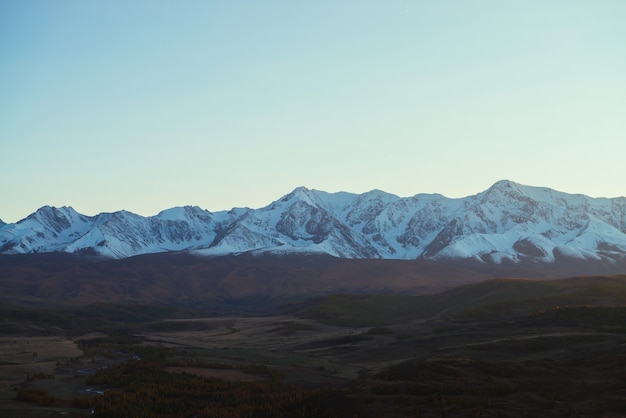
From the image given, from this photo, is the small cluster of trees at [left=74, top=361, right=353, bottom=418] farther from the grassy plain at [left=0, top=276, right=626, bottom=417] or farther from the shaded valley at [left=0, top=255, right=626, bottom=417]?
the grassy plain at [left=0, top=276, right=626, bottom=417]

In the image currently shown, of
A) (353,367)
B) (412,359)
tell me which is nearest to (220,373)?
(353,367)

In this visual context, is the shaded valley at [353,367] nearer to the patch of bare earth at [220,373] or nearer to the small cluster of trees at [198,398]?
the small cluster of trees at [198,398]

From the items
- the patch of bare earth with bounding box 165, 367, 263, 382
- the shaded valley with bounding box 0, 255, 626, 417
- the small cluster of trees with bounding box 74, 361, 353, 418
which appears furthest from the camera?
the patch of bare earth with bounding box 165, 367, 263, 382

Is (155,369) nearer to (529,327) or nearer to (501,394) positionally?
(501,394)

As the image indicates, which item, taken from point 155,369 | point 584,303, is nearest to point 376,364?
point 155,369

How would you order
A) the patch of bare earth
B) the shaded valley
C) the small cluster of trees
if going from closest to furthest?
1. the small cluster of trees
2. the shaded valley
3. the patch of bare earth

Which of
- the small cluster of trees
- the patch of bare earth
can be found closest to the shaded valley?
the small cluster of trees

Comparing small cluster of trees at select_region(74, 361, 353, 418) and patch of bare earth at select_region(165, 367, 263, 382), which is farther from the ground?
small cluster of trees at select_region(74, 361, 353, 418)

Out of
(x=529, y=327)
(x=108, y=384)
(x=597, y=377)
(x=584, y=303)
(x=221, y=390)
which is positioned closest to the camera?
(x=597, y=377)

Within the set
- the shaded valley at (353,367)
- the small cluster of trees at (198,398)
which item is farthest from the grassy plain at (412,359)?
the small cluster of trees at (198,398)

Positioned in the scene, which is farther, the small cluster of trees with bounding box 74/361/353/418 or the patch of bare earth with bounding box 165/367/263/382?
the patch of bare earth with bounding box 165/367/263/382

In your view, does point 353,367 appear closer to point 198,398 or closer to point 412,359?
point 412,359
